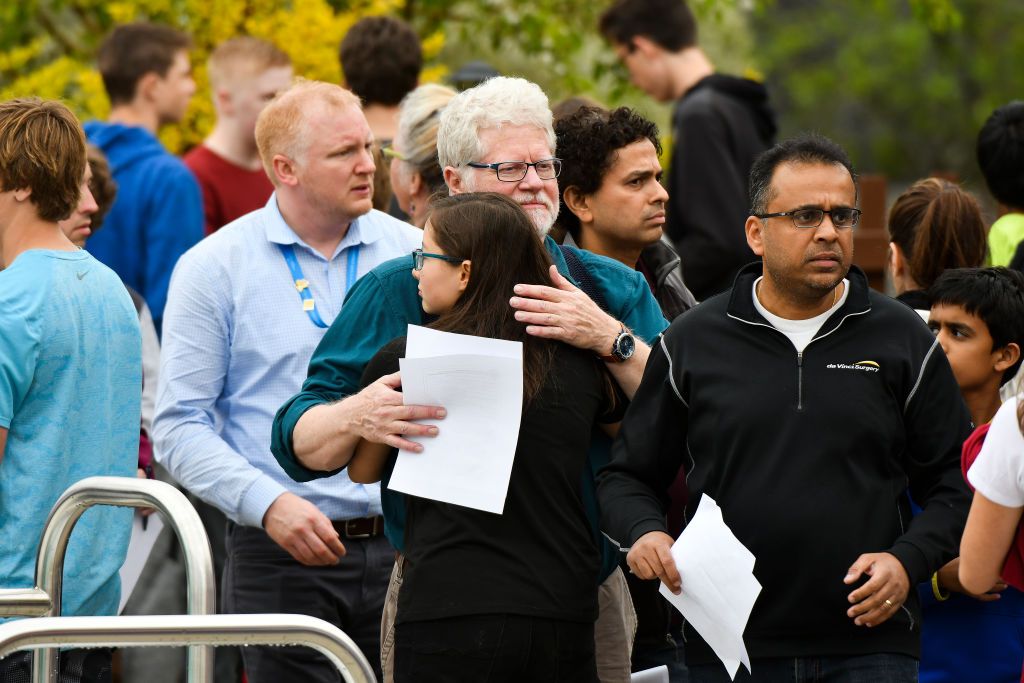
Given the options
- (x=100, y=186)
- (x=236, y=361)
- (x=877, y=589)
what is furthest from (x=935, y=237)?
(x=100, y=186)

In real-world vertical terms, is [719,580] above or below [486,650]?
above

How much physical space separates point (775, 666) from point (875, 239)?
216 inches

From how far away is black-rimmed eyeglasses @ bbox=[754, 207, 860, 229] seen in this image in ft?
12.5

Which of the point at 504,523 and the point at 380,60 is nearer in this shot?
the point at 504,523

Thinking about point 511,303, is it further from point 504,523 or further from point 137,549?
point 137,549

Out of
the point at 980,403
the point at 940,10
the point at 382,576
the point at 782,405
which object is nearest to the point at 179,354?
the point at 382,576

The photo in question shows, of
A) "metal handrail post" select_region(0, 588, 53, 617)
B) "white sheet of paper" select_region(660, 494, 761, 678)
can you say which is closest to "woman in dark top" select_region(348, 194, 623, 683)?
"white sheet of paper" select_region(660, 494, 761, 678)

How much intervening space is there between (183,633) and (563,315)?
1078mm

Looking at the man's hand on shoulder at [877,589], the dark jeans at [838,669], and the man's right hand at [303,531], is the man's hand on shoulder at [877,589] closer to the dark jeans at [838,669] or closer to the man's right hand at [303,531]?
the dark jeans at [838,669]

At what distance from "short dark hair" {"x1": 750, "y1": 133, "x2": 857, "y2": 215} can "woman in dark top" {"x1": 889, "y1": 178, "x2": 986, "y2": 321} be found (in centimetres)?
108

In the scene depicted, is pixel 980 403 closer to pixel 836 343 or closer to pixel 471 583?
pixel 836 343

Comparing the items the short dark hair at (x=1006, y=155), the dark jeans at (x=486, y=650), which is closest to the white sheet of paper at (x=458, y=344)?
the dark jeans at (x=486, y=650)

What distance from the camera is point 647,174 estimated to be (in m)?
4.84

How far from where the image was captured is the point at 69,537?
4.03 metres
